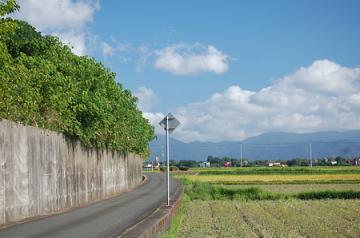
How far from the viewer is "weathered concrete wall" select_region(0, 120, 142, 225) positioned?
1770cm

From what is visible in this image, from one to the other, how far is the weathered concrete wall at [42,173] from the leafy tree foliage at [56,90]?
1.91 feet

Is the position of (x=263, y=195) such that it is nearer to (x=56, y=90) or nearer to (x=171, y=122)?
(x=171, y=122)

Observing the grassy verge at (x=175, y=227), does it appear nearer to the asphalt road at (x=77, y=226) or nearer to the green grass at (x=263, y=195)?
the asphalt road at (x=77, y=226)

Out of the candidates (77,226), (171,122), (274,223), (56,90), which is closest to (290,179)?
(171,122)

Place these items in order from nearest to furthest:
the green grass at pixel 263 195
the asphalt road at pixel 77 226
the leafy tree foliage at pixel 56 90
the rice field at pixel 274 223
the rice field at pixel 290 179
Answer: the asphalt road at pixel 77 226 < the rice field at pixel 274 223 < the leafy tree foliage at pixel 56 90 < the green grass at pixel 263 195 < the rice field at pixel 290 179

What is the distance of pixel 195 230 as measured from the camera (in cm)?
1672

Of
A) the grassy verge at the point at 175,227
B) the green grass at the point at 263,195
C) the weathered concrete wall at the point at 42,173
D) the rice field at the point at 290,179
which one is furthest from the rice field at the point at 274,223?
the rice field at the point at 290,179

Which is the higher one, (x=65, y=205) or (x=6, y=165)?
(x=6, y=165)

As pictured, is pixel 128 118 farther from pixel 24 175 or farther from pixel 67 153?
pixel 24 175

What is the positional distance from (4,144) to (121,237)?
737 centimetres

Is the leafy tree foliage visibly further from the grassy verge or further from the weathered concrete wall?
the grassy verge

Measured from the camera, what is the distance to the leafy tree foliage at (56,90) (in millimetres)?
18562

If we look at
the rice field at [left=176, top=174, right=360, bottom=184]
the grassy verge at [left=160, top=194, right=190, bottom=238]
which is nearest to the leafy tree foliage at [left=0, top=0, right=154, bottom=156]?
the grassy verge at [left=160, top=194, right=190, bottom=238]

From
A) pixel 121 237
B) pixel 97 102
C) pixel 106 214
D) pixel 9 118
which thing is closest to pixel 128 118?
pixel 97 102
